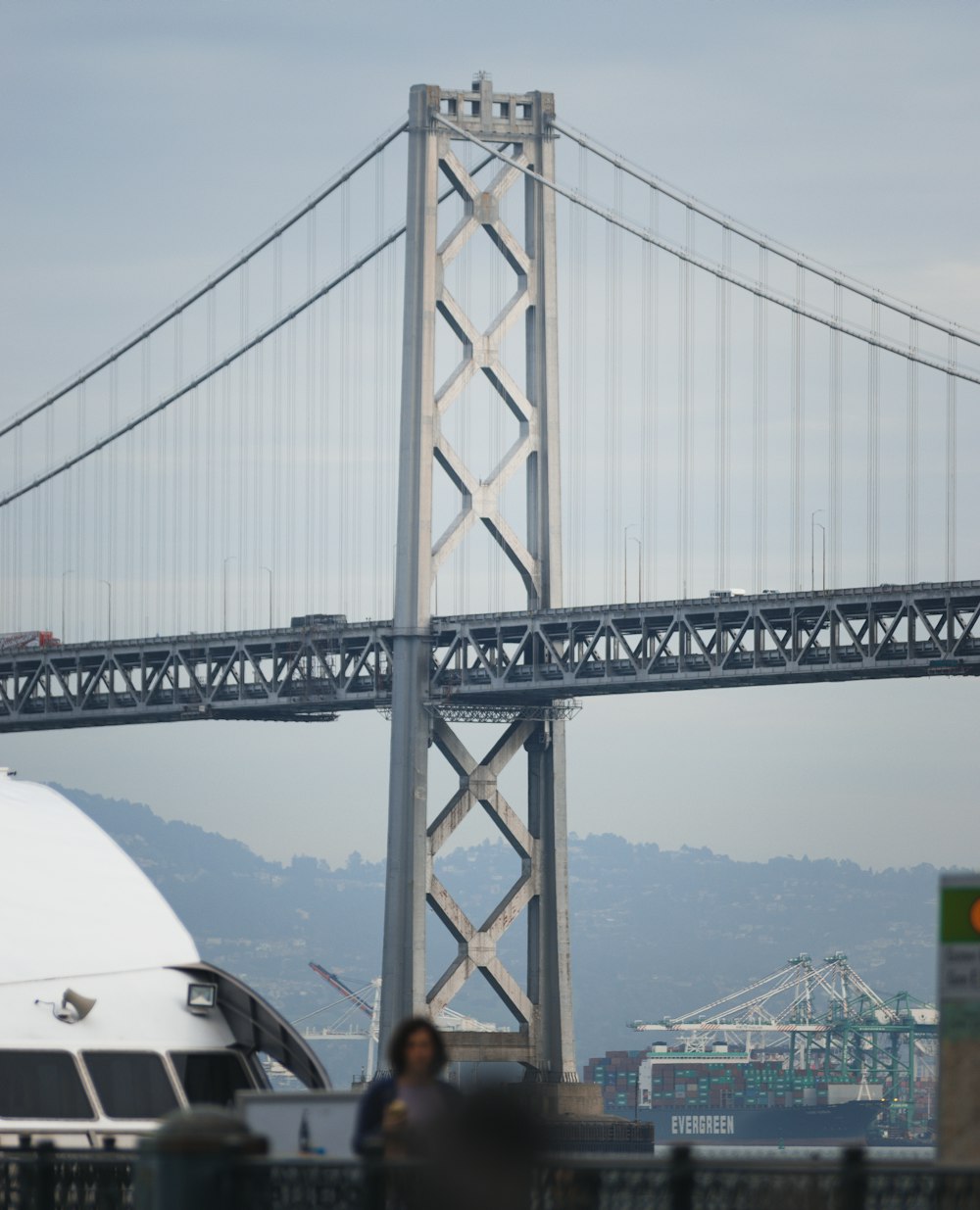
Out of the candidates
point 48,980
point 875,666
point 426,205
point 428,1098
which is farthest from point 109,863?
point 426,205

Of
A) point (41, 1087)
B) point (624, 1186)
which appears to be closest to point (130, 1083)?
point (41, 1087)

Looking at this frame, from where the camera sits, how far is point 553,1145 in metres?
10.2

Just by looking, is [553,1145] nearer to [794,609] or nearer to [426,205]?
[794,609]

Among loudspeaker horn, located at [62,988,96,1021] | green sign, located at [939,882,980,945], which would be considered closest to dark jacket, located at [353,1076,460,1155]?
green sign, located at [939,882,980,945]

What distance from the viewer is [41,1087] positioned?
14.9m

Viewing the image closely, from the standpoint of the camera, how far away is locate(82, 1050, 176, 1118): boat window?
15.0 m

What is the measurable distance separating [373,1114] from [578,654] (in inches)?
2331

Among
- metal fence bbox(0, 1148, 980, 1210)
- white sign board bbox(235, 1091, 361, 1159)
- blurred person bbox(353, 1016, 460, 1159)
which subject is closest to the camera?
metal fence bbox(0, 1148, 980, 1210)

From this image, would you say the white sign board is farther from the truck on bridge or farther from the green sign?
the truck on bridge

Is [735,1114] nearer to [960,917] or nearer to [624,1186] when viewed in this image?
[960,917]

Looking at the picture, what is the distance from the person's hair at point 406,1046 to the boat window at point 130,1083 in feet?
14.3

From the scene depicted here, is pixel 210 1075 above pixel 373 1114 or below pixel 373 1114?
below

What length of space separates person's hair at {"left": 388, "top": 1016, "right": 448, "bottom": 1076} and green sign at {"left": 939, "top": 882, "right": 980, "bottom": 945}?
2139 mm

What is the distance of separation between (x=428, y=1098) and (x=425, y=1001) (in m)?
55.8
